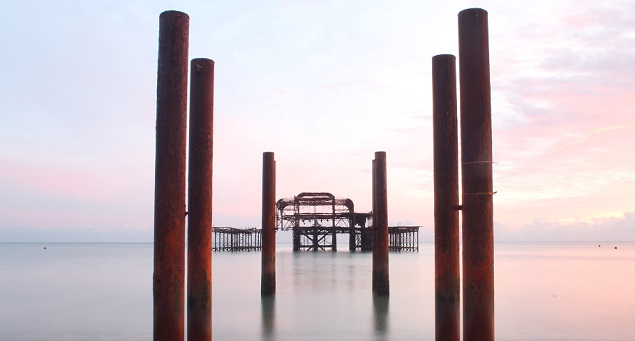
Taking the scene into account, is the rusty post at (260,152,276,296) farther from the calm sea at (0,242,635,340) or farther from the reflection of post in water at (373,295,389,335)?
the reflection of post in water at (373,295,389,335)

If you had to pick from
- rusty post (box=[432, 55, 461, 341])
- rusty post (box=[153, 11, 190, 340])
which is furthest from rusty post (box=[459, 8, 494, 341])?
rusty post (box=[153, 11, 190, 340])

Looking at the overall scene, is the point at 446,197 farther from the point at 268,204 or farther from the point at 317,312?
the point at 317,312

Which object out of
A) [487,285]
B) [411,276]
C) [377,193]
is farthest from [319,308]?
[411,276]

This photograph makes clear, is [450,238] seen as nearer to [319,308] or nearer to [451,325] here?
[451,325]

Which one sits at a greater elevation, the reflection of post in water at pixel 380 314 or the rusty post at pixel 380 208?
the rusty post at pixel 380 208

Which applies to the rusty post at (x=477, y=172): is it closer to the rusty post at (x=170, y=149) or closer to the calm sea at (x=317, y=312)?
the rusty post at (x=170, y=149)

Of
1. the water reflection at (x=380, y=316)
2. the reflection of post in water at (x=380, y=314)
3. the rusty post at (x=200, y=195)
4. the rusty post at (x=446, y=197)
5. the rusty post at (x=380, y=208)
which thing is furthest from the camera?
the rusty post at (x=380, y=208)

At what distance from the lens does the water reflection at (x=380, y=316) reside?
14.1 meters

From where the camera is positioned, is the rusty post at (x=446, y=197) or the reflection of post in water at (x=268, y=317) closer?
the rusty post at (x=446, y=197)

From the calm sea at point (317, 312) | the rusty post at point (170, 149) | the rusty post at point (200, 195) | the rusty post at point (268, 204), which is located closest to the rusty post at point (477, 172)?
the rusty post at point (170, 149)

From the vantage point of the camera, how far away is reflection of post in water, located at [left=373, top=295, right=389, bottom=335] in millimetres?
14483

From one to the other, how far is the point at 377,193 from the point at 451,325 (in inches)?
361

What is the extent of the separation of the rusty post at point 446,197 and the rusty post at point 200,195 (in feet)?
8.00

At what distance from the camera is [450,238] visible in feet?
19.6
